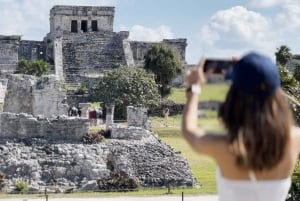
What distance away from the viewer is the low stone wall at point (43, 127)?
2380 centimetres

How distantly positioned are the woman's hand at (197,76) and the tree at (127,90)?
36.7 meters

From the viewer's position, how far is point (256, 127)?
11.6 ft

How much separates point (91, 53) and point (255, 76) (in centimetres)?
5659

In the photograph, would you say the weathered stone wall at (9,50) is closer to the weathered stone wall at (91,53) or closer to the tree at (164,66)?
the weathered stone wall at (91,53)

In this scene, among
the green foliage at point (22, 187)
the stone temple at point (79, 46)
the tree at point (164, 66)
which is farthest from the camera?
the stone temple at point (79, 46)

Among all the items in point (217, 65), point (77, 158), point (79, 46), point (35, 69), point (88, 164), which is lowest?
point (88, 164)

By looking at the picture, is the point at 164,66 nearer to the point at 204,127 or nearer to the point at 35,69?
the point at 35,69

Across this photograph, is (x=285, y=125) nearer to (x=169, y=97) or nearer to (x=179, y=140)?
(x=179, y=140)

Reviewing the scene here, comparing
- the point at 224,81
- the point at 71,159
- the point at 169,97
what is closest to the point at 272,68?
the point at 224,81

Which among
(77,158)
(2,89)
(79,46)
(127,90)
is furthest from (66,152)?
(79,46)

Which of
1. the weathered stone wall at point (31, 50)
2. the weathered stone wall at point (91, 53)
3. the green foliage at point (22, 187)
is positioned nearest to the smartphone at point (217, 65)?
the green foliage at point (22, 187)

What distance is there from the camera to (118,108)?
40.8 m

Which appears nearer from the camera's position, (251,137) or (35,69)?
(251,137)

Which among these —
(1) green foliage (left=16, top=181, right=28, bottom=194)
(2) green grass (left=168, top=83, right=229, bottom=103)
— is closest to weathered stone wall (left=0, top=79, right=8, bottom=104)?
(1) green foliage (left=16, top=181, right=28, bottom=194)
